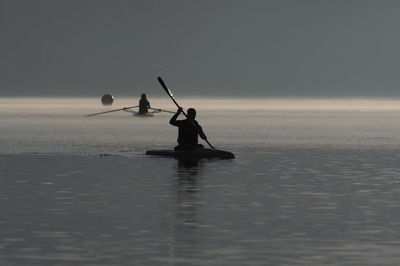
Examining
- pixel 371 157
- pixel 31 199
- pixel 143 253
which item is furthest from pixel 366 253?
pixel 371 157

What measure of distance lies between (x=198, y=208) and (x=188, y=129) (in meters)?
16.4

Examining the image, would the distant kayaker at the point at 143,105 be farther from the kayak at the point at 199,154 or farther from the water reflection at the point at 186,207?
the water reflection at the point at 186,207

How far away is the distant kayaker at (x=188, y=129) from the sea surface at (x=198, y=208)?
75cm

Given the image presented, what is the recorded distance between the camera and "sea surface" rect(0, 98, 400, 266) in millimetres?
27234

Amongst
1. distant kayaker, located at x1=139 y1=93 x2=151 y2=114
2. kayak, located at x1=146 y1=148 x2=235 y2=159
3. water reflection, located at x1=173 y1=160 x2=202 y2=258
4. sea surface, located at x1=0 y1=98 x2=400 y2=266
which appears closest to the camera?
sea surface, located at x1=0 y1=98 x2=400 y2=266

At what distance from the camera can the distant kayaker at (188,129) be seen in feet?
165

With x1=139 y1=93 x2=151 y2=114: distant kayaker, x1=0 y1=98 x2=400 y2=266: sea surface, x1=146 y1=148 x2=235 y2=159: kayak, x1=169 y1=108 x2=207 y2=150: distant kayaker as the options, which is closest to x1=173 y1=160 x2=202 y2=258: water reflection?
x1=0 y1=98 x2=400 y2=266: sea surface

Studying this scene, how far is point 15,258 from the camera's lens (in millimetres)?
26453

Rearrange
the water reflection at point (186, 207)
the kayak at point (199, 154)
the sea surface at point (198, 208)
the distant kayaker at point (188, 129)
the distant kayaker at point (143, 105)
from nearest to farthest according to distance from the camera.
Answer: the sea surface at point (198, 208) → the water reflection at point (186, 207) → the distant kayaker at point (188, 129) → the kayak at point (199, 154) → the distant kayaker at point (143, 105)

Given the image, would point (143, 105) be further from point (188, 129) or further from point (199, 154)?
point (188, 129)

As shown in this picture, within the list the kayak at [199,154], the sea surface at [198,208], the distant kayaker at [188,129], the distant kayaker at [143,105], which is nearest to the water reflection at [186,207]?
the sea surface at [198,208]

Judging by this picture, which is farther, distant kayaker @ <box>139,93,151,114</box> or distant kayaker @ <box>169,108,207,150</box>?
distant kayaker @ <box>139,93,151,114</box>

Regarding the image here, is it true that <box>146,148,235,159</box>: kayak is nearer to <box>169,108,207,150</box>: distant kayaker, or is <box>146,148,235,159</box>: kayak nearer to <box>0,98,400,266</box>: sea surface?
<box>169,108,207,150</box>: distant kayaker

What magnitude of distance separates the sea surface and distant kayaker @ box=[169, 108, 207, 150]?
753 mm
